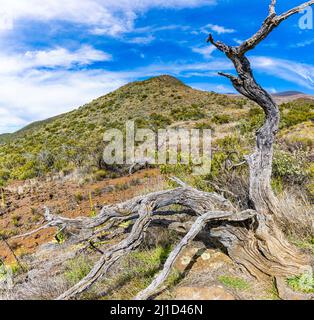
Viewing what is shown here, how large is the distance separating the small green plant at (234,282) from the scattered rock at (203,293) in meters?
0.18

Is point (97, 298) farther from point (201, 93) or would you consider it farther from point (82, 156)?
point (201, 93)

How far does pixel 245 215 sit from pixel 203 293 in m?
1.07

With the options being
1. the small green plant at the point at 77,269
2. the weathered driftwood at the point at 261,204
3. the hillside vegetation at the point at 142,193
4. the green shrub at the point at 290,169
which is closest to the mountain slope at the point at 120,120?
the hillside vegetation at the point at 142,193

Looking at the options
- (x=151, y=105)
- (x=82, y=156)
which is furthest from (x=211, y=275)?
(x=151, y=105)

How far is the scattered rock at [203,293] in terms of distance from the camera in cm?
336

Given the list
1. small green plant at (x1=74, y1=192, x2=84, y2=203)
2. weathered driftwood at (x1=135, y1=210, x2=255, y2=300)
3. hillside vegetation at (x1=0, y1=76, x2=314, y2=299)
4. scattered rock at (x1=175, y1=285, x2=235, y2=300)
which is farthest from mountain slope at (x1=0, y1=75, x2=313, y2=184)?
scattered rock at (x1=175, y1=285, x2=235, y2=300)

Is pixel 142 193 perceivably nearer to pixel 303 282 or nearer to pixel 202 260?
pixel 202 260

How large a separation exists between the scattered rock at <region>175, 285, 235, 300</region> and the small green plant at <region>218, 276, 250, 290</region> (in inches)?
7.0

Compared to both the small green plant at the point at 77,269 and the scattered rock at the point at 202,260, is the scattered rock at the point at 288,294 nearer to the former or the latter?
the scattered rock at the point at 202,260

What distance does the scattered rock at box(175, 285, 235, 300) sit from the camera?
3363mm

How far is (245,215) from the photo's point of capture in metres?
4.03

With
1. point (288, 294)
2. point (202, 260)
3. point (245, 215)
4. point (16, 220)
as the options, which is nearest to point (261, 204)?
point (245, 215)
